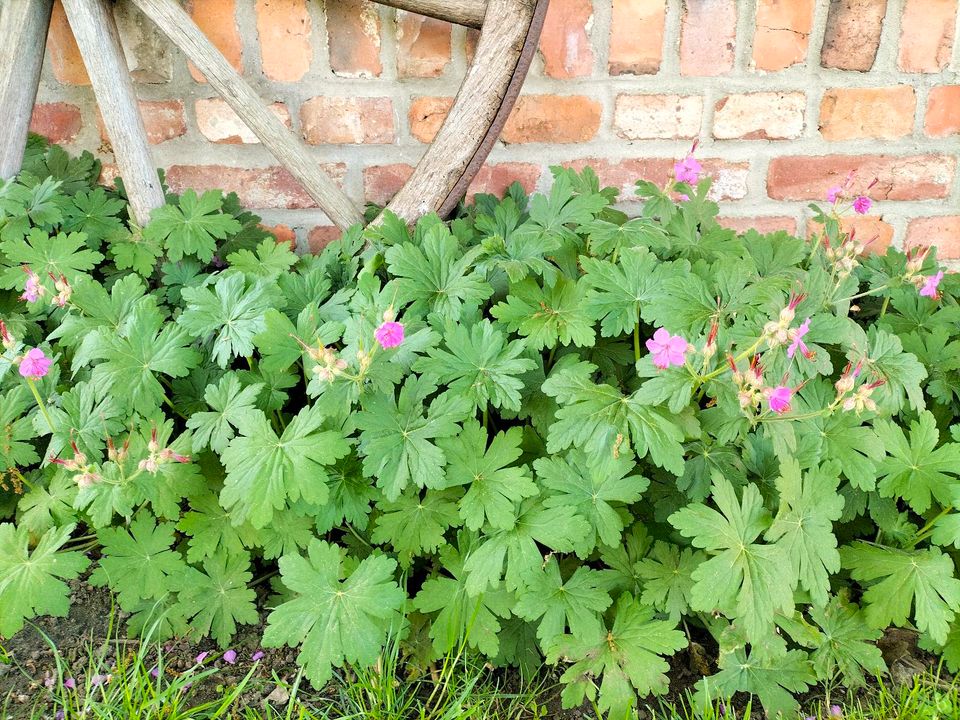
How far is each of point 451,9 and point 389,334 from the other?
809 millimetres

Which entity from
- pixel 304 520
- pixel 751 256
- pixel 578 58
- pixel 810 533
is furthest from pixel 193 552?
pixel 578 58

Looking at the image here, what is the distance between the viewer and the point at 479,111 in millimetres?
1522

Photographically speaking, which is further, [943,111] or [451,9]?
[943,111]

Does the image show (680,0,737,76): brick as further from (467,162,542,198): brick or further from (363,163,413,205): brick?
(363,163,413,205): brick

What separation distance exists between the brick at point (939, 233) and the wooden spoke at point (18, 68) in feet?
6.75

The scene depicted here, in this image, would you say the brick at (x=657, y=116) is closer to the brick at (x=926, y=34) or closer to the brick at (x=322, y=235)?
the brick at (x=926, y=34)

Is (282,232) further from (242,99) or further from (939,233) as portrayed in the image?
(939,233)

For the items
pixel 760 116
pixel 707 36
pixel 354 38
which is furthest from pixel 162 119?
pixel 760 116

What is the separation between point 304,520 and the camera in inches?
51.5

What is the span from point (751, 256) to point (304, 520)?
3.25 feet

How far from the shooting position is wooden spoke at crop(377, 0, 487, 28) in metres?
1.52

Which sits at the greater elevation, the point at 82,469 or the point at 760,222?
the point at 760,222

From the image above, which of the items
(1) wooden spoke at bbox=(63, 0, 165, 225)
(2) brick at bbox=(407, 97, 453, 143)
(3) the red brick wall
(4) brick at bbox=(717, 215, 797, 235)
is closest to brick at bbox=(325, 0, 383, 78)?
(3) the red brick wall

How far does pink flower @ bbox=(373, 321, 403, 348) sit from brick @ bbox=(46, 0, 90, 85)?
1.14m
